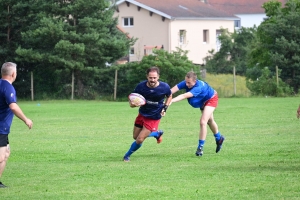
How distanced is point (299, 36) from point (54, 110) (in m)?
17.5

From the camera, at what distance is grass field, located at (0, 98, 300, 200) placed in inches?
413

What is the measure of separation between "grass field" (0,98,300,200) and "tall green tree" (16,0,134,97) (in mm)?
16345

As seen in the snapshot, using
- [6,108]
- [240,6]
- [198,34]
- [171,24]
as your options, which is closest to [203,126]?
[6,108]

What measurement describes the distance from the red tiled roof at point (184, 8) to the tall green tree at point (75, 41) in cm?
2806

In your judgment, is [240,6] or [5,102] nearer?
[5,102]

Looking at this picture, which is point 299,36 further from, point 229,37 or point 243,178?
point 243,178

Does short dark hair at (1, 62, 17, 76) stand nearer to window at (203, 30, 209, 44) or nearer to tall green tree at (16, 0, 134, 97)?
tall green tree at (16, 0, 134, 97)

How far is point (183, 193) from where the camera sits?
10.2m

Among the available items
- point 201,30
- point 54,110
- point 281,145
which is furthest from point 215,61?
point 281,145

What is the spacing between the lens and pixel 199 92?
15.4 m

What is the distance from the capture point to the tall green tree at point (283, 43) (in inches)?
1708

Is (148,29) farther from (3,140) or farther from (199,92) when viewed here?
(3,140)

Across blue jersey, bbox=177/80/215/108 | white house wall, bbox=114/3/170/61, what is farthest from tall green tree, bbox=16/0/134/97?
white house wall, bbox=114/3/170/61

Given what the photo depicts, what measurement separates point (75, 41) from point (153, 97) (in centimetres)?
2845
